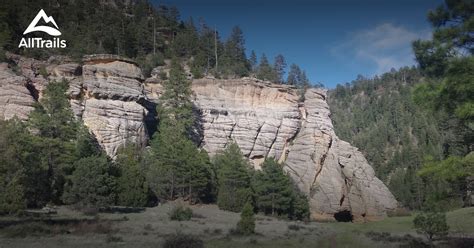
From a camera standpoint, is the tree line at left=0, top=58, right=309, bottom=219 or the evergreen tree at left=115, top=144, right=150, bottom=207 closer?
the tree line at left=0, top=58, right=309, bottom=219

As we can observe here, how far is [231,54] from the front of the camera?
3679 inches

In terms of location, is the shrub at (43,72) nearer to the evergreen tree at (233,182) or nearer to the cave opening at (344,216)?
the evergreen tree at (233,182)

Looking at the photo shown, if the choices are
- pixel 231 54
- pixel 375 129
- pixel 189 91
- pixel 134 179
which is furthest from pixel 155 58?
pixel 375 129

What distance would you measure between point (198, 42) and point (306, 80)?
4188 cm

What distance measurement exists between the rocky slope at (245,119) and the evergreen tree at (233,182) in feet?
35.3

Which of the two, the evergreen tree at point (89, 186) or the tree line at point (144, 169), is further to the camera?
the tree line at point (144, 169)

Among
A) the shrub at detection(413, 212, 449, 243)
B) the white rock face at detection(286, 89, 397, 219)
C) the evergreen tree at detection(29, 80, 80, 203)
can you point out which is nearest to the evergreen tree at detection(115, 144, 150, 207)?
the evergreen tree at detection(29, 80, 80, 203)

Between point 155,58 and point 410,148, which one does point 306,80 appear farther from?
point 155,58

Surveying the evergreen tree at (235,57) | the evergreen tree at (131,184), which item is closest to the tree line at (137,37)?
the evergreen tree at (235,57)

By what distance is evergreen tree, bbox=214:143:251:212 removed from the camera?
53844mm

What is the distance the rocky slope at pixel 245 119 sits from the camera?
58531 mm

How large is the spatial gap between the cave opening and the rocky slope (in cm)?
82

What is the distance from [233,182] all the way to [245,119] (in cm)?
1994

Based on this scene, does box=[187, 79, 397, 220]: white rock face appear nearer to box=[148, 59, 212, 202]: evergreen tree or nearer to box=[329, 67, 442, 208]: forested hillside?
box=[148, 59, 212, 202]: evergreen tree
